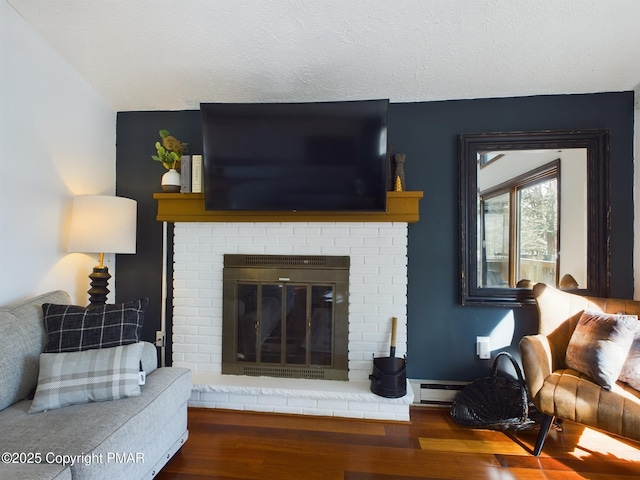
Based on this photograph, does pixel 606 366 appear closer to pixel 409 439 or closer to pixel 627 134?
pixel 409 439

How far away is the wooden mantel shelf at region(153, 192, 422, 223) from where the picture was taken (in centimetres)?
217

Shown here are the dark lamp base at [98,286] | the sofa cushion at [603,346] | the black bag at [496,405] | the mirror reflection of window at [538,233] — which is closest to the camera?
the sofa cushion at [603,346]

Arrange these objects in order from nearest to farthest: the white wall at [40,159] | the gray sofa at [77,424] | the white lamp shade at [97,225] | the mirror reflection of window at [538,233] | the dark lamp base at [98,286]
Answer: the gray sofa at [77,424], the white wall at [40,159], the white lamp shade at [97,225], the dark lamp base at [98,286], the mirror reflection of window at [538,233]

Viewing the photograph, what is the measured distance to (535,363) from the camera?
5.69 ft

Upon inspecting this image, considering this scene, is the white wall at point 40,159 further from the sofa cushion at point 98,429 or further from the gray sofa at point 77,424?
the sofa cushion at point 98,429

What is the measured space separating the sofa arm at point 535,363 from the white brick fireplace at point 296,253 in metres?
0.70

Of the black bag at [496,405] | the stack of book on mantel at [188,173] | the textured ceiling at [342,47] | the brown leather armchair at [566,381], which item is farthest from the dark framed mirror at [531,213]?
the stack of book on mantel at [188,173]

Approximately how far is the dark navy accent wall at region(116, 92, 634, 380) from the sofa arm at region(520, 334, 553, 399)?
0.46 meters

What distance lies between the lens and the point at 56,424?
1229 mm

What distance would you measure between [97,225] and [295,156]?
1.34 m

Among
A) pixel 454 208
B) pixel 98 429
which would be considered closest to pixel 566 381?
pixel 454 208

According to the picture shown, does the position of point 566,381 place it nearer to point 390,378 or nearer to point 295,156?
point 390,378

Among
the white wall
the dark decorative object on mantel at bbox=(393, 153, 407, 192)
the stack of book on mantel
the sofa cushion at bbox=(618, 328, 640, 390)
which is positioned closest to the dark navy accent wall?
the dark decorative object on mantel at bbox=(393, 153, 407, 192)

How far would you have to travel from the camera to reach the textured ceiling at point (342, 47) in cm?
167
